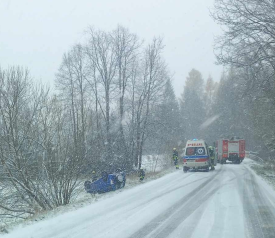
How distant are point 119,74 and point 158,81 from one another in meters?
4.21

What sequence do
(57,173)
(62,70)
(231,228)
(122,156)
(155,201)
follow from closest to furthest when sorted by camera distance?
(231,228) → (155,201) → (57,173) → (122,156) → (62,70)

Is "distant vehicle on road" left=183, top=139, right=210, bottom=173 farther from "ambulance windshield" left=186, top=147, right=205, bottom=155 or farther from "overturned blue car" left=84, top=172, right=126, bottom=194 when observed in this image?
"overturned blue car" left=84, top=172, right=126, bottom=194

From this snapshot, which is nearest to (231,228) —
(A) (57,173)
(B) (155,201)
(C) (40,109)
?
(B) (155,201)

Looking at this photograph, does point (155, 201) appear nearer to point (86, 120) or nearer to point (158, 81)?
point (86, 120)

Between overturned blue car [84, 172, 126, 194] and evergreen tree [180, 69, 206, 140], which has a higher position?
evergreen tree [180, 69, 206, 140]

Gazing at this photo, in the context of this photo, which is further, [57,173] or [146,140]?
[146,140]

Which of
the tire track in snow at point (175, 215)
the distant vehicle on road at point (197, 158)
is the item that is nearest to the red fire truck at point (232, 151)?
the distant vehicle on road at point (197, 158)

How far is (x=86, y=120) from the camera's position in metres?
15.1

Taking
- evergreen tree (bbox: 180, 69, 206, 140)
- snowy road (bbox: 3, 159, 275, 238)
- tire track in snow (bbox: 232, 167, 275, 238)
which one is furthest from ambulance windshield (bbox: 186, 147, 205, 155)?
evergreen tree (bbox: 180, 69, 206, 140)

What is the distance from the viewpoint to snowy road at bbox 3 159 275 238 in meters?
7.39

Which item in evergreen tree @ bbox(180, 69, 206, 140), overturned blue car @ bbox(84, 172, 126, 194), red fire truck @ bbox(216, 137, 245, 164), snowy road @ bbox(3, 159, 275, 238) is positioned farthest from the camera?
evergreen tree @ bbox(180, 69, 206, 140)

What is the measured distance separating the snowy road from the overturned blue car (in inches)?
103

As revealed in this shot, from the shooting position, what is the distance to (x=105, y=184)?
51.4ft

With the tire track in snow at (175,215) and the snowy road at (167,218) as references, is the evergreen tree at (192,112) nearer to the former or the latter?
the tire track in snow at (175,215)
